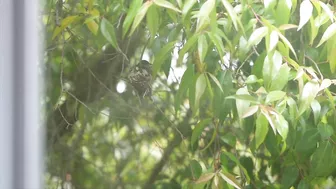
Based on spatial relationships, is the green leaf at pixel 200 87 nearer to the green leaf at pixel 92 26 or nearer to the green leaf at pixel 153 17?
the green leaf at pixel 153 17

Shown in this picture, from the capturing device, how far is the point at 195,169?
103 cm

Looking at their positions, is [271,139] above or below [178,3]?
below

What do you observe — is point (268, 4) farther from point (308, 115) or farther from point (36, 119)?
point (36, 119)

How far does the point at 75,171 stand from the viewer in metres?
1.11

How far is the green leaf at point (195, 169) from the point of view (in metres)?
1.01

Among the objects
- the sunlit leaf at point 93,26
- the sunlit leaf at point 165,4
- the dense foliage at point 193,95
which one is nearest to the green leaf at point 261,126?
the dense foliage at point 193,95

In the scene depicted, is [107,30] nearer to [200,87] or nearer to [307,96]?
[200,87]

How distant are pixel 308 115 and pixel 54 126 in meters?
0.46

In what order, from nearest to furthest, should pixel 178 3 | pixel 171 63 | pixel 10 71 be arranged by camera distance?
1. pixel 10 71
2. pixel 178 3
3. pixel 171 63

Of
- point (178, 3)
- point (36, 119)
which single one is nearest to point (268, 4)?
point (178, 3)

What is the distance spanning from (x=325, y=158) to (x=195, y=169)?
0.76 feet

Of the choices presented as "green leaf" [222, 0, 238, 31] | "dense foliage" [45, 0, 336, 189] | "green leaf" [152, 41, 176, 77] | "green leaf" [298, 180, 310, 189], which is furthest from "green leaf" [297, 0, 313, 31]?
"green leaf" [298, 180, 310, 189]

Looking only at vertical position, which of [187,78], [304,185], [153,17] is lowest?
[304,185]

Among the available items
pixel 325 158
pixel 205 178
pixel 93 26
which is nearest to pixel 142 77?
pixel 93 26
